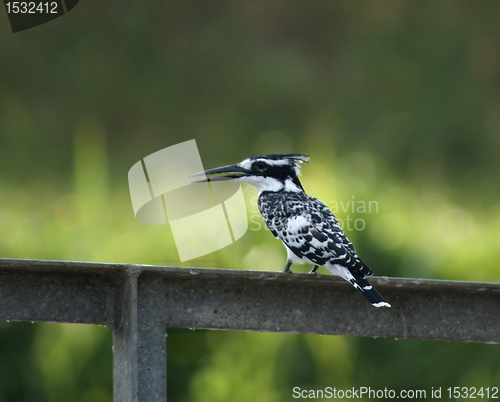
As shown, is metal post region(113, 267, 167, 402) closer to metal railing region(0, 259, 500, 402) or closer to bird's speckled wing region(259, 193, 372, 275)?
metal railing region(0, 259, 500, 402)

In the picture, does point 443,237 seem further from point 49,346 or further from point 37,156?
point 37,156

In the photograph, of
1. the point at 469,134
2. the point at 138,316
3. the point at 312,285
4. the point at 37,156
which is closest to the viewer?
the point at 138,316

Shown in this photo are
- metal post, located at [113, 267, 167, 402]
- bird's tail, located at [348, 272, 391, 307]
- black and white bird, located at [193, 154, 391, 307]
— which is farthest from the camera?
black and white bird, located at [193, 154, 391, 307]

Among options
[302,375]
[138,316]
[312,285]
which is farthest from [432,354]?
[138,316]

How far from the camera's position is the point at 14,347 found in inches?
125

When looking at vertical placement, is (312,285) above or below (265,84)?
below

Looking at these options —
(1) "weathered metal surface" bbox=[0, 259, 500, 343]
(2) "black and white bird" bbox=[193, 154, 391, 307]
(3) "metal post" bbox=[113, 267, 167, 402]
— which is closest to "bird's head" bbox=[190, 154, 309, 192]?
(2) "black and white bird" bbox=[193, 154, 391, 307]

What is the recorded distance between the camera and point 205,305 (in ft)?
5.71

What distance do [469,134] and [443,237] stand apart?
6976 millimetres

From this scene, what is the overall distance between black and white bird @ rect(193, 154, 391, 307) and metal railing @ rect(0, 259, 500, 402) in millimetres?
161

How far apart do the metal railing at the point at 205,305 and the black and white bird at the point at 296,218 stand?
6.3 inches

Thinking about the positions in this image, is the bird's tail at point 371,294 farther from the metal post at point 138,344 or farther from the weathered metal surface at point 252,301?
the metal post at point 138,344

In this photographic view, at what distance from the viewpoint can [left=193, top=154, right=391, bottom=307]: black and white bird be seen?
2.37 meters

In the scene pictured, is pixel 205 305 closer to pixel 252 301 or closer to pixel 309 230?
pixel 252 301
